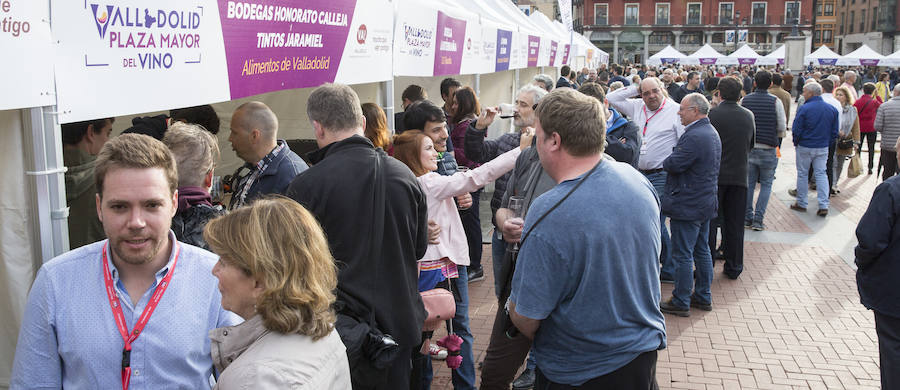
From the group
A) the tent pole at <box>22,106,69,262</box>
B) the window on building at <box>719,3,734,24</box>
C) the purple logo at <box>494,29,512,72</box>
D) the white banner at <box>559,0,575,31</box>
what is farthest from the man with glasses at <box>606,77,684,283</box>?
the window on building at <box>719,3,734,24</box>

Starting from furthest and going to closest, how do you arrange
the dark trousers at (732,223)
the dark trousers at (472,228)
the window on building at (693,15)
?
the window on building at (693,15) → the dark trousers at (732,223) → the dark trousers at (472,228)

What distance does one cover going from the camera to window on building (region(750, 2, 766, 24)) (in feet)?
277

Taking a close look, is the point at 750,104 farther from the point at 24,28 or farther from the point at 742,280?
Result: the point at 24,28

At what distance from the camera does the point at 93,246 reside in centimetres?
213

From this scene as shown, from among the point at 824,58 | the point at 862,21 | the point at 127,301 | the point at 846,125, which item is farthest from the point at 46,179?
the point at 862,21

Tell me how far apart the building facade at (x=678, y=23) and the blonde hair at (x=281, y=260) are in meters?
85.5

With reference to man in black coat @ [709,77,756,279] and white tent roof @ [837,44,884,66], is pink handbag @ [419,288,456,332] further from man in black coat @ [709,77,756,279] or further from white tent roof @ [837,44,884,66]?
white tent roof @ [837,44,884,66]

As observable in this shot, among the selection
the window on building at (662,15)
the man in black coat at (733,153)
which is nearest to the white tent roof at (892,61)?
the man in black coat at (733,153)

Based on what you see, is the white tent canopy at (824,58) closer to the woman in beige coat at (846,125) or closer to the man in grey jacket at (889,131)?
the woman in beige coat at (846,125)

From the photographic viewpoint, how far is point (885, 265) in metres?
3.68

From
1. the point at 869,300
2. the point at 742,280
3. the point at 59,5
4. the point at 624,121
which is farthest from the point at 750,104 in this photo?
the point at 59,5

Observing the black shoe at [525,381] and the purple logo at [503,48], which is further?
the purple logo at [503,48]

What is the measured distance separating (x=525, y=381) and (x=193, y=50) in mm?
2883

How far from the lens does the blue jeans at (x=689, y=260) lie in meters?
6.12
